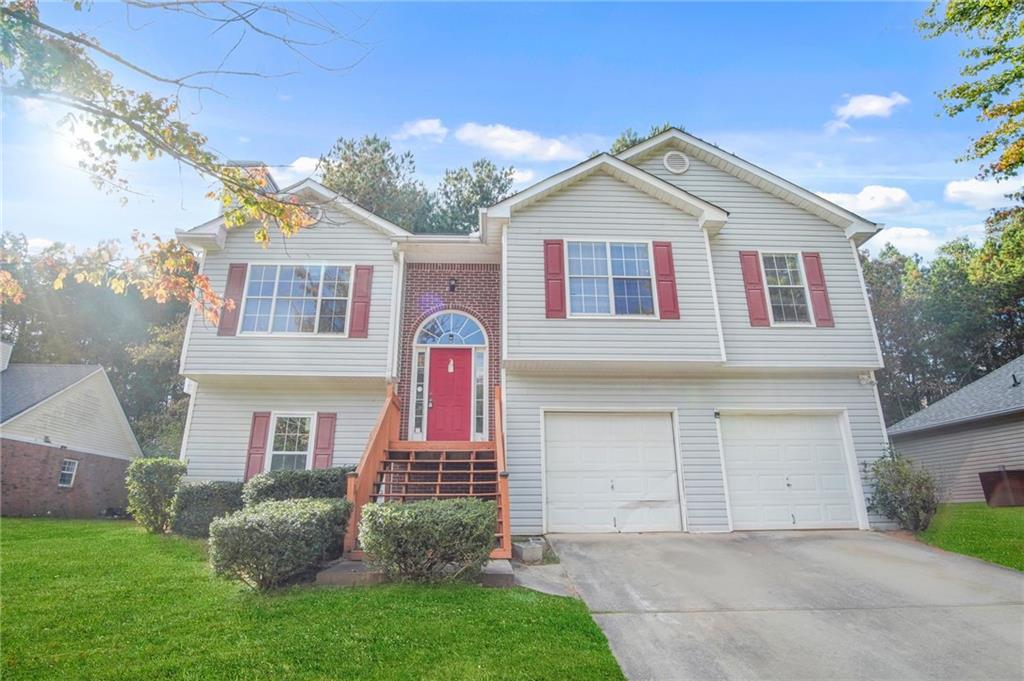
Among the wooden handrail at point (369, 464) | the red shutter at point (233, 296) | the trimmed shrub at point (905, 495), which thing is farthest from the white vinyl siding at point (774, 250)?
the red shutter at point (233, 296)

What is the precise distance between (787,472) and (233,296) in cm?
1178

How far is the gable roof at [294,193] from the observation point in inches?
400

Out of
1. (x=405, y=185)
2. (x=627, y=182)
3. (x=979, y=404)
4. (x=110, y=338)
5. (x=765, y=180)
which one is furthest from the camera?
(x=110, y=338)

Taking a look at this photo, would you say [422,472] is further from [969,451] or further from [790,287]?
[969,451]

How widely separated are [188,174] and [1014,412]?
1825 cm

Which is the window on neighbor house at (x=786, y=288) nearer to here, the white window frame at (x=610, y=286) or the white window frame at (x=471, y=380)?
the white window frame at (x=610, y=286)

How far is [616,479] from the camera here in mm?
9055

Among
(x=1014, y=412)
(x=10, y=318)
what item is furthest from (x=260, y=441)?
(x=10, y=318)

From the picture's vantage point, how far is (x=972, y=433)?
14.1 m

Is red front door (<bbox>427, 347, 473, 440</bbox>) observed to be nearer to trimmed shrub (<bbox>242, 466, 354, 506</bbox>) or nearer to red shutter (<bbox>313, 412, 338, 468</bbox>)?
red shutter (<bbox>313, 412, 338, 468</bbox>)

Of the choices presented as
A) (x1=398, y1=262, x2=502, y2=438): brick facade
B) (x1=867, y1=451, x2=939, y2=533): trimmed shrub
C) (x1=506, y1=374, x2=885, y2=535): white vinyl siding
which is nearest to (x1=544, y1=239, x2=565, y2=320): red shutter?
(x1=506, y1=374, x2=885, y2=535): white vinyl siding

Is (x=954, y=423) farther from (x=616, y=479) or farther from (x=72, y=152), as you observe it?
(x=72, y=152)

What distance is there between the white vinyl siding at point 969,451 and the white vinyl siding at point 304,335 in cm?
1286

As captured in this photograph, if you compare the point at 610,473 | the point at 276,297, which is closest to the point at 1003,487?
the point at 610,473
